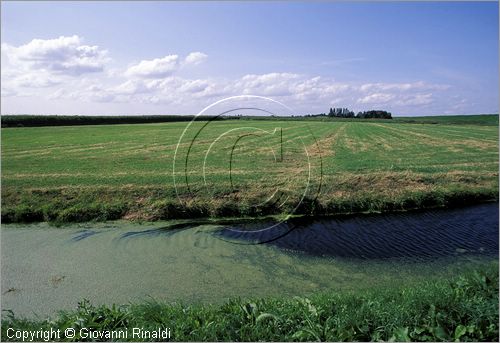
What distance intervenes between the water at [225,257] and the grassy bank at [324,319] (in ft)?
4.22

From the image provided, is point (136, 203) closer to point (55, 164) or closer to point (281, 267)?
point (281, 267)

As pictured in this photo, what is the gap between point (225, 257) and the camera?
10.3 meters

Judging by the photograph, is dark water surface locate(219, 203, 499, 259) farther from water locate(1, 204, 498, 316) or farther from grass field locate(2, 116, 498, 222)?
grass field locate(2, 116, 498, 222)

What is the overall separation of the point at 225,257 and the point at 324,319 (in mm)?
4304

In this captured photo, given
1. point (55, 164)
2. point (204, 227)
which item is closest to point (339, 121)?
point (55, 164)

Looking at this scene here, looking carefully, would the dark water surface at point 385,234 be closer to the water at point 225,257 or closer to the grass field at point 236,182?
the water at point 225,257

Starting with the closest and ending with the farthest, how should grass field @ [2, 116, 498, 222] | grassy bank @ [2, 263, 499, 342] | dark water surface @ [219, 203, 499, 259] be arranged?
1. grassy bank @ [2, 263, 499, 342]
2. dark water surface @ [219, 203, 499, 259]
3. grass field @ [2, 116, 498, 222]

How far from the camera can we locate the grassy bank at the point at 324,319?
5.94 metres

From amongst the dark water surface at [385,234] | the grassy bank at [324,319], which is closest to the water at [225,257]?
the dark water surface at [385,234]

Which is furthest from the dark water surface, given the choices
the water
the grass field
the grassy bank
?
the grassy bank

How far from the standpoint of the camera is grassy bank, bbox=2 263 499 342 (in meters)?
5.94

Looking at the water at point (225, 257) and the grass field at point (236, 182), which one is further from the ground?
the grass field at point (236, 182)

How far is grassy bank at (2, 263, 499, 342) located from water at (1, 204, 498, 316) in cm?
129

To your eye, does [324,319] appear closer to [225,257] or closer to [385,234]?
[225,257]
